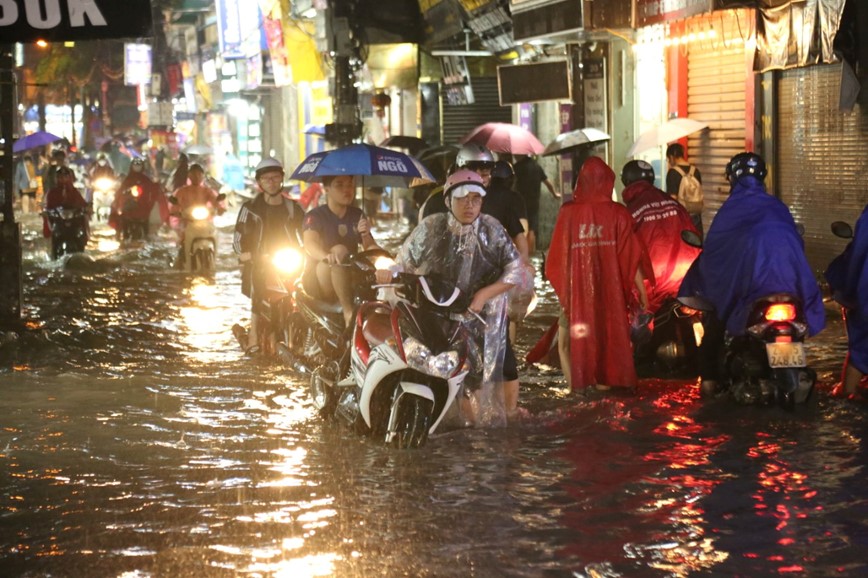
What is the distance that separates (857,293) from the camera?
888 centimetres

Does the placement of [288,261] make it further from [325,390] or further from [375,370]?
[375,370]

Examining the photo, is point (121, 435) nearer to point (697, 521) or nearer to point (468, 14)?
point (697, 521)

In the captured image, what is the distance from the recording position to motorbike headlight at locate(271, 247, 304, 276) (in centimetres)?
1150

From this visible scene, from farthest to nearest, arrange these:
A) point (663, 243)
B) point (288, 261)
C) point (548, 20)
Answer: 1. point (548, 20)
2. point (288, 261)
3. point (663, 243)

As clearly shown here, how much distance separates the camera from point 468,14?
2341 cm

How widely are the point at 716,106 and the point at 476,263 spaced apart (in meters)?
9.90

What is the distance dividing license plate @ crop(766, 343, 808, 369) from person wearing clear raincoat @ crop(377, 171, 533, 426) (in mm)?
1591

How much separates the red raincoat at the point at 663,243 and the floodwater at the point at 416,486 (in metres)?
0.72

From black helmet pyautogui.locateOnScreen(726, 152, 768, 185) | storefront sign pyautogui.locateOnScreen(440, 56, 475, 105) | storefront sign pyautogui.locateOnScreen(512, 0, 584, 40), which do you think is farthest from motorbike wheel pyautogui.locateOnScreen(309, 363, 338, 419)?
storefront sign pyautogui.locateOnScreen(440, 56, 475, 105)

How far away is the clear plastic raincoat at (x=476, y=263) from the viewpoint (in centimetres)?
812

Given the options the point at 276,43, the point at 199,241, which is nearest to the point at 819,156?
the point at 199,241

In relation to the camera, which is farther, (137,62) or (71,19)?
(137,62)

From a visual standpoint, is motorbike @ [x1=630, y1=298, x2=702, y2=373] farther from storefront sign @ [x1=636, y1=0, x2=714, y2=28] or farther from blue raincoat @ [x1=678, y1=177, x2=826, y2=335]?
storefront sign @ [x1=636, y1=0, x2=714, y2=28]

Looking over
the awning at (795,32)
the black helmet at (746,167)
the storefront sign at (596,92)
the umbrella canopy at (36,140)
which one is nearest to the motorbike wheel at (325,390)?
the black helmet at (746,167)
